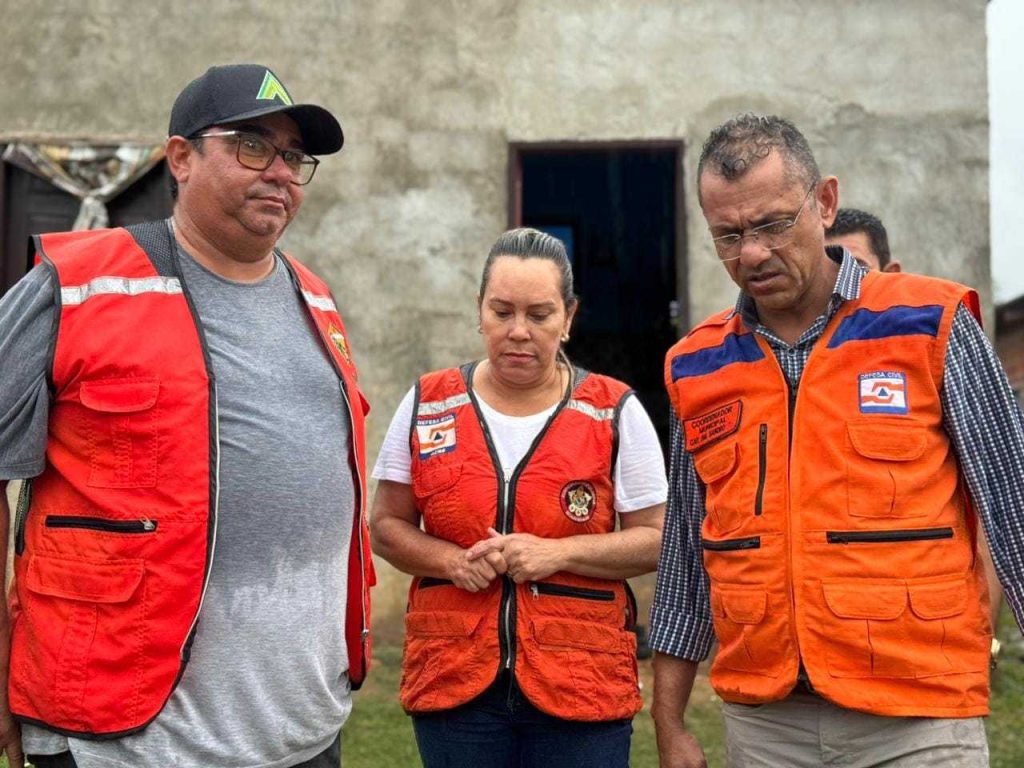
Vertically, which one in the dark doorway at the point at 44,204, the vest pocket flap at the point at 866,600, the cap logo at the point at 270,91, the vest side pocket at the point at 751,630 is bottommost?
the vest side pocket at the point at 751,630

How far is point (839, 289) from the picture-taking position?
2.52m

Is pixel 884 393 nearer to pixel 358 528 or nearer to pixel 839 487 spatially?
pixel 839 487

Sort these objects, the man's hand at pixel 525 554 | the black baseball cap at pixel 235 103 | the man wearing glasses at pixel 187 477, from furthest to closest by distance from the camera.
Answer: the man's hand at pixel 525 554 < the black baseball cap at pixel 235 103 < the man wearing glasses at pixel 187 477

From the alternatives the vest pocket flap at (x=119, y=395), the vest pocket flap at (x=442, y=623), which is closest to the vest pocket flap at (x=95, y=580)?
the vest pocket flap at (x=119, y=395)

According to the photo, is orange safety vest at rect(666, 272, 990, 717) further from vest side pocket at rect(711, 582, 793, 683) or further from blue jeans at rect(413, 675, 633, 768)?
blue jeans at rect(413, 675, 633, 768)

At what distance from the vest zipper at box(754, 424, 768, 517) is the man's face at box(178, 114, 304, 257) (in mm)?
1243

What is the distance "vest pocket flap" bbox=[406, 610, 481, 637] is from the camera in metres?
3.03

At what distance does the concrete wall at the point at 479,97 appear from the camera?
741 centimetres

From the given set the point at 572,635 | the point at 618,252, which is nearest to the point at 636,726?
the point at 572,635

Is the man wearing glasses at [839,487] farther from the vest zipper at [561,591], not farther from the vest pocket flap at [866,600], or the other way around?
the vest zipper at [561,591]

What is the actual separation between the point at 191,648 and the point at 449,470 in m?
0.89

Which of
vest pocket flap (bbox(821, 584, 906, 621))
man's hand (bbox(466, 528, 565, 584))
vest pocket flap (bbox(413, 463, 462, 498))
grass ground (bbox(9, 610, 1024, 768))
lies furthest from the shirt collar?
grass ground (bbox(9, 610, 1024, 768))

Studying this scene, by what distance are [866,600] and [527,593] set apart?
984 mm

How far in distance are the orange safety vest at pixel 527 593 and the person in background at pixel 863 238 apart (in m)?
1.53
